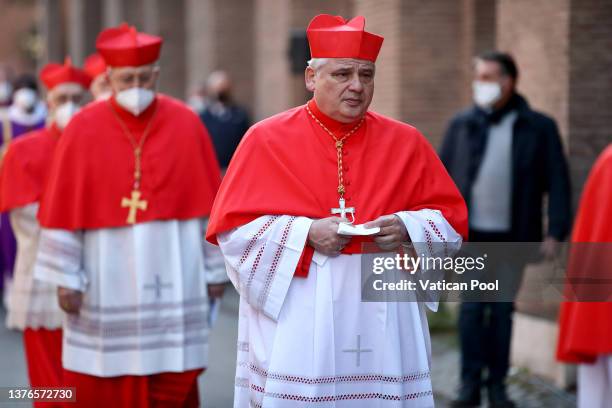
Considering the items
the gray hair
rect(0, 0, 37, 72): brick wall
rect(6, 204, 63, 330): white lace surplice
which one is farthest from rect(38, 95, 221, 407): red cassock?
rect(0, 0, 37, 72): brick wall

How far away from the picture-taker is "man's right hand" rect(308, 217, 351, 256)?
4879 millimetres

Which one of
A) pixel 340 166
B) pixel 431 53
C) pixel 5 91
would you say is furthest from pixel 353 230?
pixel 5 91

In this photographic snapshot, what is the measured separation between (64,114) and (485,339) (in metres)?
3.23

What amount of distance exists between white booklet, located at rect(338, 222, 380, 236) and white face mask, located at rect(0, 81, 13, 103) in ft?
34.6

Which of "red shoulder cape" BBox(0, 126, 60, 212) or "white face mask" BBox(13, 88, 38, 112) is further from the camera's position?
"white face mask" BBox(13, 88, 38, 112)

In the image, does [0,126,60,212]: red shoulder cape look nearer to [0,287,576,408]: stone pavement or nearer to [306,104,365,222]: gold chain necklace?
[0,287,576,408]: stone pavement

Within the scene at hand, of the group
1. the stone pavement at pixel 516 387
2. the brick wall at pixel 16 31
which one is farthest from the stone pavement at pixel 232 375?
the brick wall at pixel 16 31

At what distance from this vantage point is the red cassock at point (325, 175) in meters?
5.08

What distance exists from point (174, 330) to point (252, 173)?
1.81 m

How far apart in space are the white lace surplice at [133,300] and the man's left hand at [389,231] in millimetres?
2055

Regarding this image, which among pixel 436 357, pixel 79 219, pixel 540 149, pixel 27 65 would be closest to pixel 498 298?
pixel 540 149

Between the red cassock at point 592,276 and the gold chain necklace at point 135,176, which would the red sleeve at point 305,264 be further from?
the gold chain necklace at point 135,176

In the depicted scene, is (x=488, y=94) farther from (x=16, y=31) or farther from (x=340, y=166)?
(x=16, y=31)

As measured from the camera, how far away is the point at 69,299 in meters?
6.55
